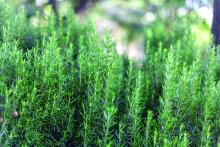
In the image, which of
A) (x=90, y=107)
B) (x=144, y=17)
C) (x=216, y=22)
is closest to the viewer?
(x=90, y=107)

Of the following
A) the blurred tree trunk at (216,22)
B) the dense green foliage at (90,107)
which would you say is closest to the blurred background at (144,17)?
the blurred tree trunk at (216,22)

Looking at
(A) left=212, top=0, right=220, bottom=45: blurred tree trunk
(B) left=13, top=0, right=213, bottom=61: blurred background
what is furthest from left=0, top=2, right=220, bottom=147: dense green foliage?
(A) left=212, top=0, right=220, bottom=45: blurred tree trunk

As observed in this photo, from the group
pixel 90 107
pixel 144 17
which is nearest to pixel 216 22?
pixel 90 107

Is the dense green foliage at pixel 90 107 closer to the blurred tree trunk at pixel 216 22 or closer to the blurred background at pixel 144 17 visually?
the blurred background at pixel 144 17

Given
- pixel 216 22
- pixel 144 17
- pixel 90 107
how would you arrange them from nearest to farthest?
pixel 90 107 < pixel 216 22 < pixel 144 17

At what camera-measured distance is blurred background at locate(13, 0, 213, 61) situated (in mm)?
2539

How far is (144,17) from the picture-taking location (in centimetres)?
548

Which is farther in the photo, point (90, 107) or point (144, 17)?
point (144, 17)

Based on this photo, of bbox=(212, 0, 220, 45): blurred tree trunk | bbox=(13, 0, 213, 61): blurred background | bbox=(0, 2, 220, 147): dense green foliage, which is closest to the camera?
bbox=(0, 2, 220, 147): dense green foliage

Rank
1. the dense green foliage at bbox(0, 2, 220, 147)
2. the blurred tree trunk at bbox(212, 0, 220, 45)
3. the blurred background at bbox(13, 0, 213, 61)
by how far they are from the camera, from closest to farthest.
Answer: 1. the dense green foliage at bbox(0, 2, 220, 147)
2. the blurred tree trunk at bbox(212, 0, 220, 45)
3. the blurred background at bbox(13, 0, 213, 61)

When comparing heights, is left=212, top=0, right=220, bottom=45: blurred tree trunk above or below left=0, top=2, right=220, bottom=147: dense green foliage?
above

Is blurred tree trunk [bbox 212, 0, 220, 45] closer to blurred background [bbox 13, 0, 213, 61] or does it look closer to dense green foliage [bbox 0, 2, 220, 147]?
blurred background [bbox 13, 0, 213, 61]

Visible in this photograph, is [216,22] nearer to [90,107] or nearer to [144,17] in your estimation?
[90,107]

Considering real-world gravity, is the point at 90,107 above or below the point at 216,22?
below
